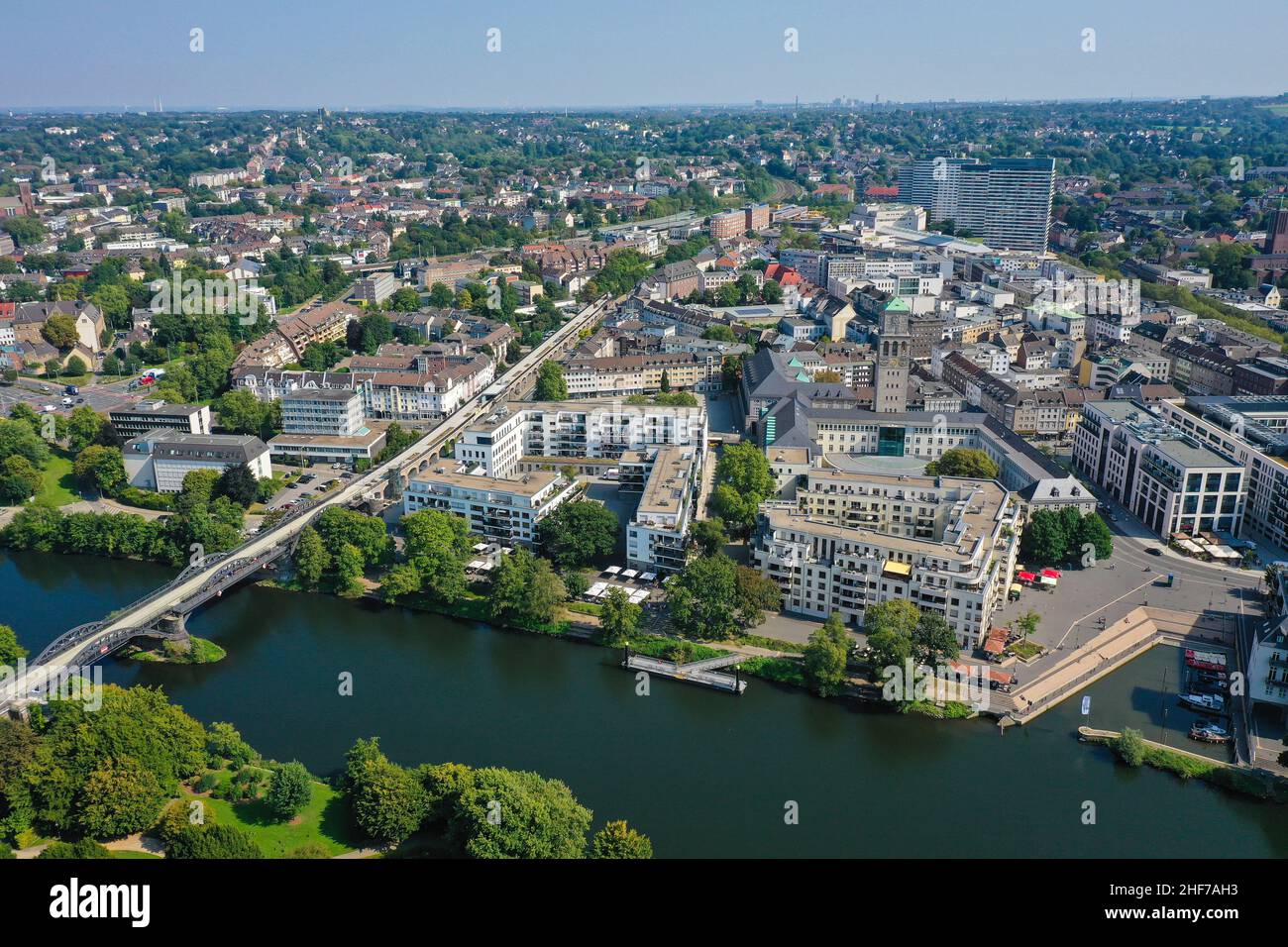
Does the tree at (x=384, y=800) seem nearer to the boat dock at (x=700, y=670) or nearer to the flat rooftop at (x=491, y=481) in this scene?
the boat dock at (x=700, y=670)

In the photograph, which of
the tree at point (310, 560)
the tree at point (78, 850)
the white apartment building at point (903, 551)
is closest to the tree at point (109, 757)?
the tree at point (78, 850)

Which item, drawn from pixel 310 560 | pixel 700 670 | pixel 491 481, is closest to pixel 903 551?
pixel 700 670

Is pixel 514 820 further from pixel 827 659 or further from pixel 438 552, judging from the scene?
pixel 438 552

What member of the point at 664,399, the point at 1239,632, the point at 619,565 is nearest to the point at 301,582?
the point at 619,565

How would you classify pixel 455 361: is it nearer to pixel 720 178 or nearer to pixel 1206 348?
pixel 1206 348

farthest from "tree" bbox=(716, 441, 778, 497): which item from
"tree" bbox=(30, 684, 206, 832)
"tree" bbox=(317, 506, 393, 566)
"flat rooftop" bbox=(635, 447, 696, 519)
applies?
"tree" bbox=(30, 684, 206, 832)

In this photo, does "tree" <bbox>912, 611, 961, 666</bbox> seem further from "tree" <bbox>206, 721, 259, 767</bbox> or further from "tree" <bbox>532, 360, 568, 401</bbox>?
"tree" <bbox>532, 360, 568, 401</bbox>

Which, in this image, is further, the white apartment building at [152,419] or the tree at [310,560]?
the white apartment building at [152,419]
